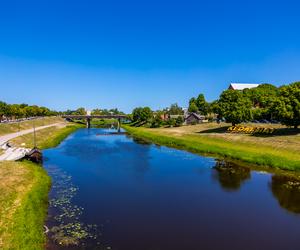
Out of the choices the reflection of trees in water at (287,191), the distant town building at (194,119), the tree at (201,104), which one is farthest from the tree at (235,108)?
the tree at (201,104)

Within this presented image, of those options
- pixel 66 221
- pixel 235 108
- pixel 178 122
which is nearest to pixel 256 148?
pixel 235 108

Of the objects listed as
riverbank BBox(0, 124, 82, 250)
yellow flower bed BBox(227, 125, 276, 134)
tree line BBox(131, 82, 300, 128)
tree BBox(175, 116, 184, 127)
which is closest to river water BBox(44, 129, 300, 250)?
riverbank BBox(0, 124, 82, 250)

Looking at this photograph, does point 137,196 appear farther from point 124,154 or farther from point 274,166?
point 124,154

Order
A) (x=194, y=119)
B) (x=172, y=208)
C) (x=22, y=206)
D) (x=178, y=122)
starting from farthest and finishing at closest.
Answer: (x=194, y=119)
(x=178, y=122)
(x=172, y=208)
(x=22, y=206)

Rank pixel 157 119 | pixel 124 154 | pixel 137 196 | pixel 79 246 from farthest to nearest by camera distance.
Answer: pixel 157 119 → pixel 124 154 → pixel 137 196 → pixel 79 246

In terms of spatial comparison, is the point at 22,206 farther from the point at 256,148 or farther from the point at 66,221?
the point at 256,148

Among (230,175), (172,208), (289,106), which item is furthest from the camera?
(289,106)

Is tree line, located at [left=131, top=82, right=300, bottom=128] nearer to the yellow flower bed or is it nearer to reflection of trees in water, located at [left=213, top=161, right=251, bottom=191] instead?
the yellow flower bed

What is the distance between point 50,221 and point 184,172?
2477 cm

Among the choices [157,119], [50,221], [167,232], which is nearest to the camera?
[167,232]

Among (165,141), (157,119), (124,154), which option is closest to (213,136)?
(165,141)

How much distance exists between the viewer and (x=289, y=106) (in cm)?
6756

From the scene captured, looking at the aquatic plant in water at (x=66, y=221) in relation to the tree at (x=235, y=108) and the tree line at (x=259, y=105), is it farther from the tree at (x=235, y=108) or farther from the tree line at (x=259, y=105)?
the tree at (x=235, y=108)

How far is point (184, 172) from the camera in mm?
47156
